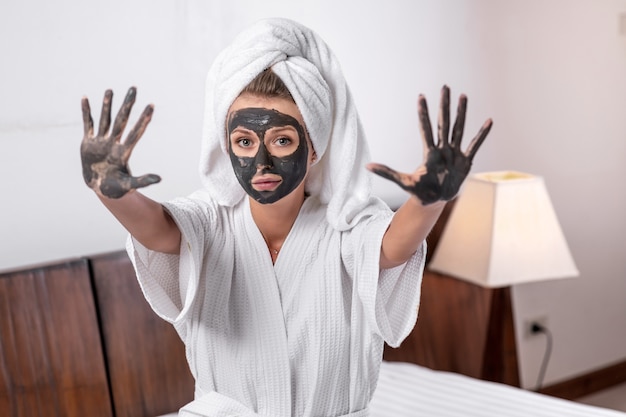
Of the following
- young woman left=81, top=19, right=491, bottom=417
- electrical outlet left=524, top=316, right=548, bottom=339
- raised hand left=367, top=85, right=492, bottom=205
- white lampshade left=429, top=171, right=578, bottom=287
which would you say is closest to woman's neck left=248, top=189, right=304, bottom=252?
young woman left=81, top=19, right=491, bottom=417

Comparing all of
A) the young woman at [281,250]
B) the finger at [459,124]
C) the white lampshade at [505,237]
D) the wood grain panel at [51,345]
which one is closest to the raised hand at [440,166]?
the finger at [459,124]

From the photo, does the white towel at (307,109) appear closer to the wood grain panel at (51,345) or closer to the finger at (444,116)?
the finger at (444,116)

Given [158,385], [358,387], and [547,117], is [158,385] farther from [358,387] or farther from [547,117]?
[547,117]

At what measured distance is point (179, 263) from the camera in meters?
1.45

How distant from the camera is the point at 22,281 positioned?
83.4 inches

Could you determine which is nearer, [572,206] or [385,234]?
[385,234]

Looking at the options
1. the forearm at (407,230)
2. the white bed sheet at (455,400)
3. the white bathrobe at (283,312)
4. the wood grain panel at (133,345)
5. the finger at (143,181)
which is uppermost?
the finger at (143,181)

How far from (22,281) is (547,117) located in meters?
1.88

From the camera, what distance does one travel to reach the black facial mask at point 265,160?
137cm

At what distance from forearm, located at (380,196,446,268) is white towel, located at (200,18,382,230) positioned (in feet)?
0.37

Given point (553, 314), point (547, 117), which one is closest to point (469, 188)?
point (547, 117)

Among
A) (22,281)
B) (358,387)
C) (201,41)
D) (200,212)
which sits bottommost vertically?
(358,387)

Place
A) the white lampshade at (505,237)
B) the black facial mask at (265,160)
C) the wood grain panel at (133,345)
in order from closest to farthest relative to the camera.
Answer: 1. the black facial mask at (265,160)
2. the wood grain panel at (133,345)
3. the white lampshade at (505,237)

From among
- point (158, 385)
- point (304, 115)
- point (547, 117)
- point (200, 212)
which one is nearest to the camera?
point (304, 115)
